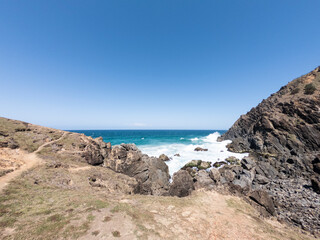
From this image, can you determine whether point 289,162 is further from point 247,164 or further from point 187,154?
point 187,154

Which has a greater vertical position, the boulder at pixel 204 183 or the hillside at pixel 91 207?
the hillside at pixel 91 207

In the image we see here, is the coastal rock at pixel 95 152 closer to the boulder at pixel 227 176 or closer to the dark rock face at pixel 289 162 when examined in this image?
the boulder at pixel 227 176

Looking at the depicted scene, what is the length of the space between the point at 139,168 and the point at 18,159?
68.6ft

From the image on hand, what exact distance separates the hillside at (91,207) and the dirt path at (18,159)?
76 millimetres

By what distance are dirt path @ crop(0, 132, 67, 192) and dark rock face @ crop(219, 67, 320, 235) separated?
3451 centimetres

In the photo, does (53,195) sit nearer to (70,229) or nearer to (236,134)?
(70,229)

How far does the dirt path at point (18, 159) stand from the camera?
15.2 meters

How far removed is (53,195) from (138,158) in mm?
18948

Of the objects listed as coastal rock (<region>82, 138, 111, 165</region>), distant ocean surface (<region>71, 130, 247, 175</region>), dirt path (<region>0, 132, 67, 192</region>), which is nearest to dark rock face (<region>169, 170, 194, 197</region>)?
distant ocean surface (<region>71, 130, 247, 175</region>)

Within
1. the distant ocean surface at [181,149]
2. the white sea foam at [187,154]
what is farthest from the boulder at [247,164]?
the distant ocean surface at [181,149]

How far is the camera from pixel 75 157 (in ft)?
84.8

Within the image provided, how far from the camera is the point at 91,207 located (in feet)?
39.1

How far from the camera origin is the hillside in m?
9.45

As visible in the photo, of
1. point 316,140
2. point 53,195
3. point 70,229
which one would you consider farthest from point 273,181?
point 53,195
